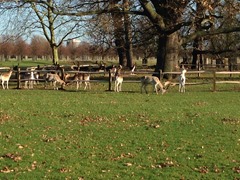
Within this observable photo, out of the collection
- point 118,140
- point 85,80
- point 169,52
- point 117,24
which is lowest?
point 118,140

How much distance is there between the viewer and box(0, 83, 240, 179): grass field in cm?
800

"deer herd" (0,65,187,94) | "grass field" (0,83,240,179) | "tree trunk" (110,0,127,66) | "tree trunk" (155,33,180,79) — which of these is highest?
"tree trunk" (110,0,127,66)

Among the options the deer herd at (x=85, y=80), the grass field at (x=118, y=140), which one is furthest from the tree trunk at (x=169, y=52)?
the grass field at (x=118, y=140)

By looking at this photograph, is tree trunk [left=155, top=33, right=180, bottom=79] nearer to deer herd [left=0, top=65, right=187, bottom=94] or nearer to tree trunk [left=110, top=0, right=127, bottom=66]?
tree trunk [left=110, top=0, right=127, bottom=66]

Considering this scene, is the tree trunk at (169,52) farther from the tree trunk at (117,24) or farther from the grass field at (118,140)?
the grass field at (118,140)

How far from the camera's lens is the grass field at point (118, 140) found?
26.2ft

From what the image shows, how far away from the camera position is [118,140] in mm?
10633

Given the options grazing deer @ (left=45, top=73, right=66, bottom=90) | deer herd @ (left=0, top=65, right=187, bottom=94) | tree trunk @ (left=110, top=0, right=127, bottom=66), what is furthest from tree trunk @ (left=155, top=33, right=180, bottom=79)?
grazing deer @ (left=45, top=73, right=66, bottom=90)

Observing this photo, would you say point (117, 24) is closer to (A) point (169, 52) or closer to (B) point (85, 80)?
(A) point (169, 52)

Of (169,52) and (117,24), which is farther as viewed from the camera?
(117,24)

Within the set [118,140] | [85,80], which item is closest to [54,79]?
[85,80]

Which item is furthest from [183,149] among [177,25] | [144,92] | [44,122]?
[177,25]

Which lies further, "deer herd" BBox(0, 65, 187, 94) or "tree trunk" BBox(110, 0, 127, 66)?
"tree trunk" BBox(110, 0, 127, 66)

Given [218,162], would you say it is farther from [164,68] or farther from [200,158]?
[164,68]
